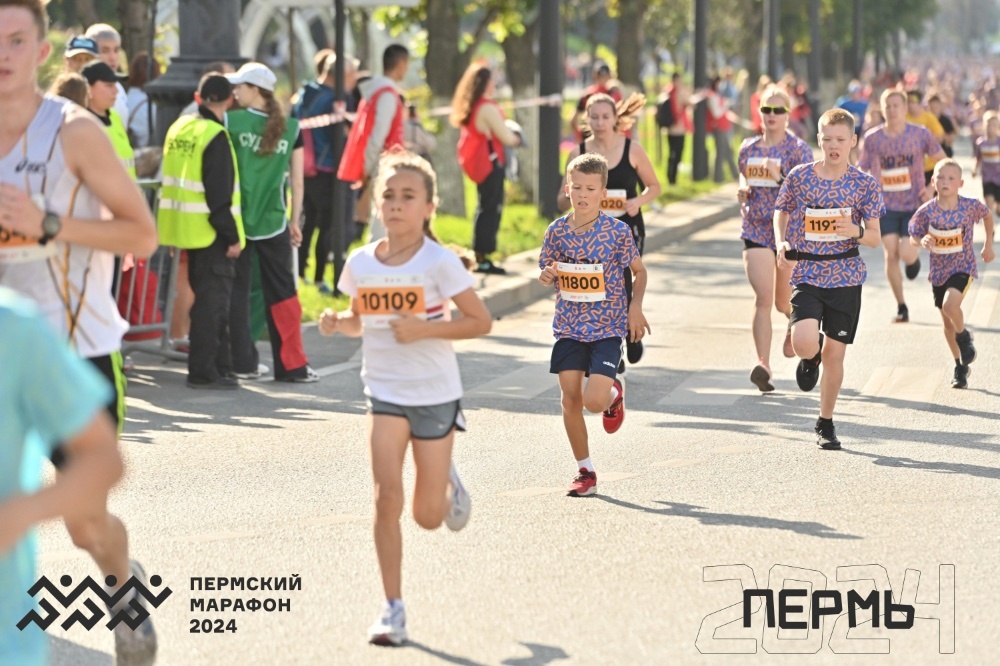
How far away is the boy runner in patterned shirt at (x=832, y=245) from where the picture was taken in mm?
9141

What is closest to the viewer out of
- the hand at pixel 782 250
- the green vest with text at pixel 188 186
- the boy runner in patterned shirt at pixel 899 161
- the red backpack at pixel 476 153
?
the hand at pixel 782 250

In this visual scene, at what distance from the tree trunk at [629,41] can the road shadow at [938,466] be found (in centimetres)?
2055

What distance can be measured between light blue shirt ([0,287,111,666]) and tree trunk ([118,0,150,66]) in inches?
576

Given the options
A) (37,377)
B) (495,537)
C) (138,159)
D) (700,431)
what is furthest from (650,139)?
(37,377)

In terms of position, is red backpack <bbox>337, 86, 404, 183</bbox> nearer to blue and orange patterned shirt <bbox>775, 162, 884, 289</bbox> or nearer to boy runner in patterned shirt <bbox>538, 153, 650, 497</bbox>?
blue and orange patterned shirt <bbox>775, 162, 884, 289</bbox>

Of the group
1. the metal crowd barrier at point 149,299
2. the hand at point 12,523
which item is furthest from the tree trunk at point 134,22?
the hand at point 12,523

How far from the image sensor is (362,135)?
14031 millimetres

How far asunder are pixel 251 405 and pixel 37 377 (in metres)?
7.46

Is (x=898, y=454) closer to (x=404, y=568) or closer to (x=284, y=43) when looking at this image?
(x=404, y=568)

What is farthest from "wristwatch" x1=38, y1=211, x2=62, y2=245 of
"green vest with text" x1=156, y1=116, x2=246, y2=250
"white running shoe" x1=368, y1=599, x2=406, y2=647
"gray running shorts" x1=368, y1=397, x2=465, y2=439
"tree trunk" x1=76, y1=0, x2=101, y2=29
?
"tree trunk" x1=76, y1=0, x2=101, y2=29

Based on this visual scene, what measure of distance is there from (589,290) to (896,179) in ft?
21.0

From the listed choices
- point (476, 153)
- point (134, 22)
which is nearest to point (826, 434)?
point (476, 153)

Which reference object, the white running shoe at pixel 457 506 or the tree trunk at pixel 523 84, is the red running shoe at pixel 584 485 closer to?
the white running shoe at pixel 457 506

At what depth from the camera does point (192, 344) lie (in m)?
10.9
